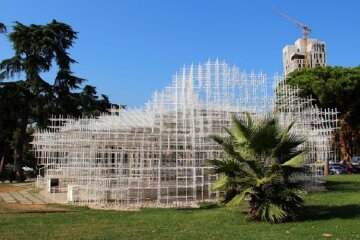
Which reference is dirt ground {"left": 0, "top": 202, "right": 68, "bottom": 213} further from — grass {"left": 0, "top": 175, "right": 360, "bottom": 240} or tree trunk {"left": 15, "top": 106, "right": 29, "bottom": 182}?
tree trunk {"left": 15, "top": 106, "right": 29, "bottom": 182}

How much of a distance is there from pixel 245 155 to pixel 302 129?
730 cm

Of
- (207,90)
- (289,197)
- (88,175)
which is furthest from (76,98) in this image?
(289,197)

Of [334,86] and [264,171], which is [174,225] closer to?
[264,171]

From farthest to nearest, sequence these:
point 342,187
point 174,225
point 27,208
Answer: point 342,187 → point 27,208 → point 174,225

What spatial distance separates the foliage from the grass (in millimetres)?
19770

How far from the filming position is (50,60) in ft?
99.9

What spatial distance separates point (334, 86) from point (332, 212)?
22.3 meters

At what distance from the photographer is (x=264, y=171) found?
981 centimetres

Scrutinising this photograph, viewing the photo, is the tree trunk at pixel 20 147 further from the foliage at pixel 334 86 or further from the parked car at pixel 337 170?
the parked car at pixel 337 170

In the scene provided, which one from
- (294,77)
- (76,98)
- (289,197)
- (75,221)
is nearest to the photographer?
(289,197)

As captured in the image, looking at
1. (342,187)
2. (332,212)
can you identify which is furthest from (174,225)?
(342,187)

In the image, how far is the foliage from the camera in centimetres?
3125

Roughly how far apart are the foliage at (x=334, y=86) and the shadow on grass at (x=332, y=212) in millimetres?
20414

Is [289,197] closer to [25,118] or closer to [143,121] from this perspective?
[143,121]
